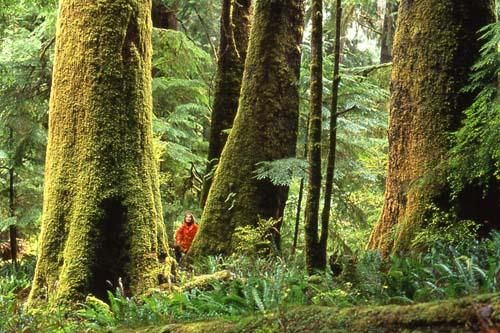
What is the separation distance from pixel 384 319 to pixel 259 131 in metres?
7.42

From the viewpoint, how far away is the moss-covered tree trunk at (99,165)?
7.35 meters

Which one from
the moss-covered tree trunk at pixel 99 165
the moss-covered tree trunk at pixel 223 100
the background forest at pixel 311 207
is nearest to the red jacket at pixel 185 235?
the background forest at pixel 311 207

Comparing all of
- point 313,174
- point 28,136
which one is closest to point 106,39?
point 313,174

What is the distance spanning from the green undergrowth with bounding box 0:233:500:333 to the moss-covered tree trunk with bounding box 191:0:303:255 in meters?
2.62

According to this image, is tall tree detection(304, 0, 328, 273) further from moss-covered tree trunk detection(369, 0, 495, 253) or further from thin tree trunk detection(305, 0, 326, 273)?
moss-covered tree trunk detection(369, 0, 495, 253)

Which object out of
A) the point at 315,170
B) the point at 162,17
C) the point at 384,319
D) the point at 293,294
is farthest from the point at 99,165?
the point at 162,17

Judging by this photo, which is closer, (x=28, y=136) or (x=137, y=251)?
(x=137, y=251)

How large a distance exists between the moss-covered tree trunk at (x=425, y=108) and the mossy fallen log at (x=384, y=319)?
4000 mm

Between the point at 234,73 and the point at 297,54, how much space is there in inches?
84.6

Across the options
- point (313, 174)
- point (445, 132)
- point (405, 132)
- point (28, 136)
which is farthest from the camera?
point (28, 136)

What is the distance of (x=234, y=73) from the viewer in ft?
Answer: 43.2

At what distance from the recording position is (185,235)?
1192cm

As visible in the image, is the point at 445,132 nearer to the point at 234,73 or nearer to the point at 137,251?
the point at 137,251

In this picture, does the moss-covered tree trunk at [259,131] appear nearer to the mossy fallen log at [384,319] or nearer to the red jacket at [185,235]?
the red jacket at [185,235]
